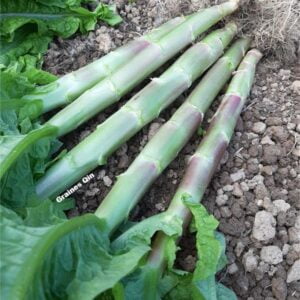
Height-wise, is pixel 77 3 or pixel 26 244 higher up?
pixel 77 3

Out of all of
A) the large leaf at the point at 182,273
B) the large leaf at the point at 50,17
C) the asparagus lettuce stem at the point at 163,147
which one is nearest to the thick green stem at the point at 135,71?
the asparagus lettuce stem at the point at 163,147

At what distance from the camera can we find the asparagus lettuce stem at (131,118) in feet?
5.81

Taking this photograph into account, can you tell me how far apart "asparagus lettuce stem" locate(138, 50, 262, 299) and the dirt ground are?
7cm

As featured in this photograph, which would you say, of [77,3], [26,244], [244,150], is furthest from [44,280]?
[77,3]

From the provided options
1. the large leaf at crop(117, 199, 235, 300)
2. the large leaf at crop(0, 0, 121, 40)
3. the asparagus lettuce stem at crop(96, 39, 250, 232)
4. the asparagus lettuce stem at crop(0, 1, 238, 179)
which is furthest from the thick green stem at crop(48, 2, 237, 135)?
the large leaf at crop(117, 199, 235, 300)

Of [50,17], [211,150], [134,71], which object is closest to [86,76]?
[134,71]

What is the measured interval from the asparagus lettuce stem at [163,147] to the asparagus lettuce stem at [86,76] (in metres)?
0.25

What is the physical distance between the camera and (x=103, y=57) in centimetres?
207

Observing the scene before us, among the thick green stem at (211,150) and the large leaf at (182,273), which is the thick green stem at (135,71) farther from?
the large leaf at (182,273)

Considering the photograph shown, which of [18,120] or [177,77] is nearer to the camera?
[18,120]

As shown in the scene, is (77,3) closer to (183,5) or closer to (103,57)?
(103,57)

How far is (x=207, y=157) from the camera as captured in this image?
1.87m

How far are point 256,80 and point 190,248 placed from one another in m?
0.74

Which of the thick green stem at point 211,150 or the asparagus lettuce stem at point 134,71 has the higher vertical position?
the asparagus lettuce stem at point 134,71
